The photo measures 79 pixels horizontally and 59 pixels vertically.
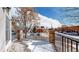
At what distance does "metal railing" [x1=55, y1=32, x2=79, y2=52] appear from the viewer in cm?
227

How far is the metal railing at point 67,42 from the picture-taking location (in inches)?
89.2

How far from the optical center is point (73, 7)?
226cm

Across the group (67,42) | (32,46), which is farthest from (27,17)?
(67,42)

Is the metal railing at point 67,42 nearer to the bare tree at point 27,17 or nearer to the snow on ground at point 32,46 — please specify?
the snow on ground at point 32,46

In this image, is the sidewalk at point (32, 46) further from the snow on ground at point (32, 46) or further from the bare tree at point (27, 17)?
the bare tree at point (27, 17)

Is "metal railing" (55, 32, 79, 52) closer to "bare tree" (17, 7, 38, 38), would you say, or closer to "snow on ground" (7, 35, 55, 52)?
"snow on ground" (7, 35, 55, 52)

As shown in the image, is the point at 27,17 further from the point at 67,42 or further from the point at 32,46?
the point at 67,42

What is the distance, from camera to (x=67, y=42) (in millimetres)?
2297

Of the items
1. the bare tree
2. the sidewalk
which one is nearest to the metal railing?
the sidewalk

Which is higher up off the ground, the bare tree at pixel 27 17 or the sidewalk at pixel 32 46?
the bare tree at pixel 27 17

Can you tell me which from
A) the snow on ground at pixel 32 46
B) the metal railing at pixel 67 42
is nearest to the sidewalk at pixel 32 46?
the snow on ground at pixel 32 46

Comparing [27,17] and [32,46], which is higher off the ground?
[27,17]
